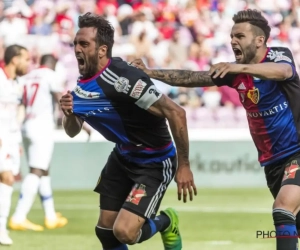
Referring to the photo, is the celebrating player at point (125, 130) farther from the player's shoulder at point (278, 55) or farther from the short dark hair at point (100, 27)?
the player's shoulder at point (278, 55)

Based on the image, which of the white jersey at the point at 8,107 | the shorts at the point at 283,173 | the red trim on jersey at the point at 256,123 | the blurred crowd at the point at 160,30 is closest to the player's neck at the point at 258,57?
the red trim on jersey at the point at 256,123

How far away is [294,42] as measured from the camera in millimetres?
19578

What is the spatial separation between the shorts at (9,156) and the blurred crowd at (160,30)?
6.87 metres

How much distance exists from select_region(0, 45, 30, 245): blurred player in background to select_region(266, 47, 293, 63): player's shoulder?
4392 mm

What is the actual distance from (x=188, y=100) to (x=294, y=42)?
3.60 meters

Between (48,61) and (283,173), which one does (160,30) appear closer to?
(48,61)

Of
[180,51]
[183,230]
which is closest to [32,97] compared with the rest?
[183,230]

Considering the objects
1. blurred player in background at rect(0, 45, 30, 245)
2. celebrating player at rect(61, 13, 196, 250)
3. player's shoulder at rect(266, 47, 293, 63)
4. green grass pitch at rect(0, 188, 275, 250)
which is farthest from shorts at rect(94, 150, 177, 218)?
blurred player in background at rect(0, 45, 30, 245)

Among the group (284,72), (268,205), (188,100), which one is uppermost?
(284,72)

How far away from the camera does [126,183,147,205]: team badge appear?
7129 millimetres

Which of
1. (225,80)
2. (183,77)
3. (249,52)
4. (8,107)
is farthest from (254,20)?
(8,107)

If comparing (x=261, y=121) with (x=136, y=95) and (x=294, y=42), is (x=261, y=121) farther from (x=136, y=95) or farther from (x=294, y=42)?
(x=294, y=42)

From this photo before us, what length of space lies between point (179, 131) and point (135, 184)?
2.61 ft

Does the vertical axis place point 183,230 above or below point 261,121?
below
